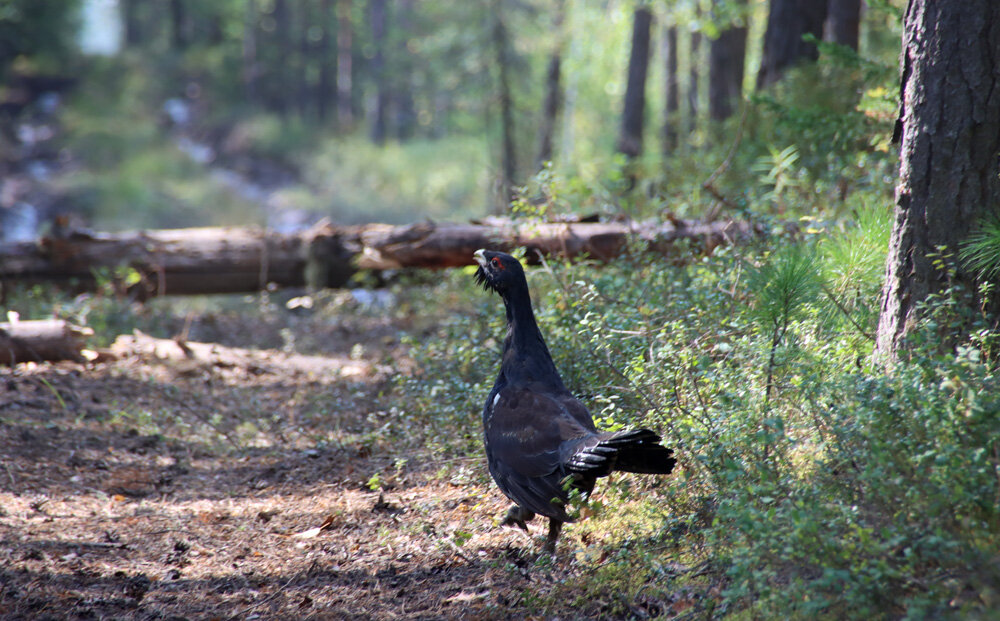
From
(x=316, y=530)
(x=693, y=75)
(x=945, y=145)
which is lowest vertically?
(x=316, y=530)

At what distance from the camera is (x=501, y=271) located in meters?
5.93

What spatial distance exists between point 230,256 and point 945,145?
32.8ft

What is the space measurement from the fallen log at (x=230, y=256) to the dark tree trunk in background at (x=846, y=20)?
6.92 metres

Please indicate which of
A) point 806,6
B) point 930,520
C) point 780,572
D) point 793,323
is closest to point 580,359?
point 793,323

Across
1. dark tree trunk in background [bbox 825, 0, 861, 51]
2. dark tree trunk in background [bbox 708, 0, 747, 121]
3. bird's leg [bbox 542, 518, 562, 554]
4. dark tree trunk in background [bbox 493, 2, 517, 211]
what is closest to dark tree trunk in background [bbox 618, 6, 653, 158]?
dark tree trunk in background [bbox 708, 0, 747, 121]

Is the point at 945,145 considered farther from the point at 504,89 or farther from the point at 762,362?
→ the point at 504,89

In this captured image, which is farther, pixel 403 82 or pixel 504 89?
pixel 403 82

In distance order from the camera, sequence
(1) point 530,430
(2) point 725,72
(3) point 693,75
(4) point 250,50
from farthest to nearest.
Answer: (4) point 250,50, (3) point 693,75, (2) point 725,72, (1) point 530,430

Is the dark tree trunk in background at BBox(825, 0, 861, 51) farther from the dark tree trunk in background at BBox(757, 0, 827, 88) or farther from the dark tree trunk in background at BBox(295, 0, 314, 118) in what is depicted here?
the dark tree trunk in background at BBox(295, 0, 314, 118)

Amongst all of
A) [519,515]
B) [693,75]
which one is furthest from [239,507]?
[693,75]

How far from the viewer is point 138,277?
11.2 metres

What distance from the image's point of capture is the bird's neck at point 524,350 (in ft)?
18.4

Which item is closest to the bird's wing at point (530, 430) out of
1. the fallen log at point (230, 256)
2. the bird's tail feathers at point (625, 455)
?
the bird's tail feathers at point (625, 455)

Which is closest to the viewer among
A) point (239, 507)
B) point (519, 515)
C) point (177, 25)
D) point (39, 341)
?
point (519, 515)
